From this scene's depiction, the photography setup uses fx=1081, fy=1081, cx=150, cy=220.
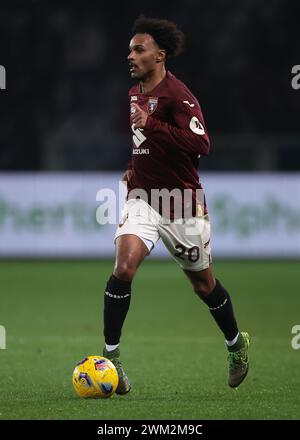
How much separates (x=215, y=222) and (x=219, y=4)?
8466 millimetres

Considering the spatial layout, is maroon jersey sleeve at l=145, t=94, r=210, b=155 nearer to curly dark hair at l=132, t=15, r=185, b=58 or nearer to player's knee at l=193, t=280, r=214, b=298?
curly dark hair at l=132, t=15, r=185, b=58

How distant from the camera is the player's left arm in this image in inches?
298

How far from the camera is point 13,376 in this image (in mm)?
8570

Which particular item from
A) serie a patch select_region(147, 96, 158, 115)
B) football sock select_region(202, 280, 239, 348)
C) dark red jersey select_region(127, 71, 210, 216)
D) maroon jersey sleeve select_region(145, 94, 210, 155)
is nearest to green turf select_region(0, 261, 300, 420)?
football sock select_region(202, 280, 239, 348)

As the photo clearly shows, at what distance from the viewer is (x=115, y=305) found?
7523mm

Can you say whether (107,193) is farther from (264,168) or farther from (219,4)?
(219,4)

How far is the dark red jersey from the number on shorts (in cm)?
30

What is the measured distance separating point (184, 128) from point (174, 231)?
2.49ft

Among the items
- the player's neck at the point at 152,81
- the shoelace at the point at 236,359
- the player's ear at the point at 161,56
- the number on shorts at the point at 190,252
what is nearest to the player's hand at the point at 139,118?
the player's neck at the point at 152,81

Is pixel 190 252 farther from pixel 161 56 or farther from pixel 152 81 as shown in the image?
pixel 161 56

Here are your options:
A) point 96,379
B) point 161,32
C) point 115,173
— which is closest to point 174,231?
point 96,379

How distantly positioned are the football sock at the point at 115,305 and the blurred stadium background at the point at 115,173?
2.13 ft

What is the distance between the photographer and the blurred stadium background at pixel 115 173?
11.2 metres
